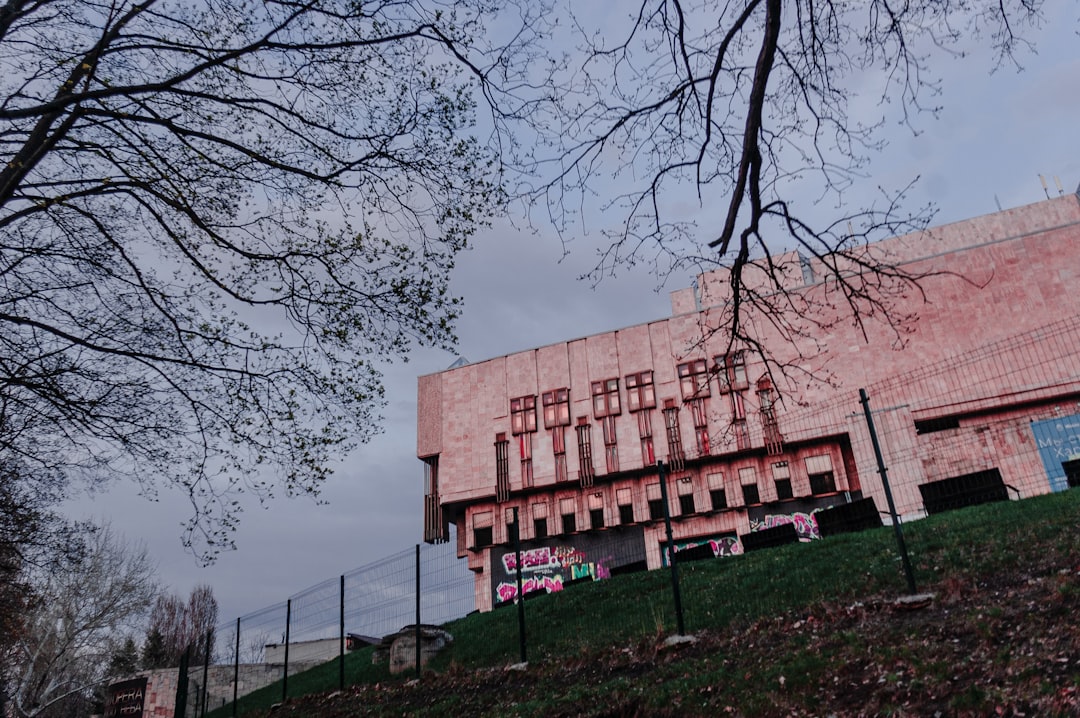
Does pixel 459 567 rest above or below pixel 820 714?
above

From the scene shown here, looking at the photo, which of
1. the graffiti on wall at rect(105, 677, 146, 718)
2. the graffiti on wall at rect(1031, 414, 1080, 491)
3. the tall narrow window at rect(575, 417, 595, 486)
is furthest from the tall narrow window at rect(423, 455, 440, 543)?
the graffiti on wall at rect(1031, 414, 1080, 491)

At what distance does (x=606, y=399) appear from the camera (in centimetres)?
4500

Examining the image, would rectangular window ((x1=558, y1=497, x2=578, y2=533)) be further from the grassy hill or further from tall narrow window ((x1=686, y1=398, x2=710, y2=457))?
the grassy hill

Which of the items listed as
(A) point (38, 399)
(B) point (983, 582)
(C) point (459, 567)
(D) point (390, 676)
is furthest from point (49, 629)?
(B) point (983, 582)

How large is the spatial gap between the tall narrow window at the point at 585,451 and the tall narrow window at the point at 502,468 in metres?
5.03

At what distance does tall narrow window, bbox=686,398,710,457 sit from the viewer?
41719mm

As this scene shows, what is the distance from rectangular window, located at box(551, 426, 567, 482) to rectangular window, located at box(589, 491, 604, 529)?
2.45 meters

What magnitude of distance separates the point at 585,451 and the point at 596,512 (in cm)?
389

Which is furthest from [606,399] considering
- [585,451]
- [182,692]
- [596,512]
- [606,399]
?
[182,692]

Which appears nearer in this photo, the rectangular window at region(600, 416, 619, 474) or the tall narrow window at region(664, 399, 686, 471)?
the tall narrow window at region(664, 399, 686, 471)

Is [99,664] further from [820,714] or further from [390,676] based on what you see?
[820,714]

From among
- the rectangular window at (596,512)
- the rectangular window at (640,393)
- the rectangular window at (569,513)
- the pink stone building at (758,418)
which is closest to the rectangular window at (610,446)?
the pink stone building at (758,418)

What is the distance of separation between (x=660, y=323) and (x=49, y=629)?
36.8 meters

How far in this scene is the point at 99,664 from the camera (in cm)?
3775
